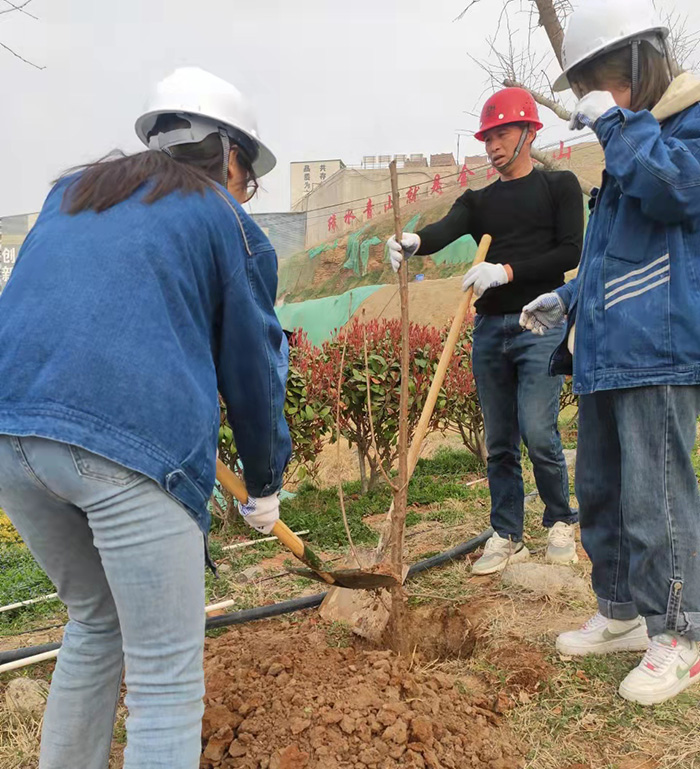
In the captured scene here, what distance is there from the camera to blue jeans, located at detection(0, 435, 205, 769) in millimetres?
1269

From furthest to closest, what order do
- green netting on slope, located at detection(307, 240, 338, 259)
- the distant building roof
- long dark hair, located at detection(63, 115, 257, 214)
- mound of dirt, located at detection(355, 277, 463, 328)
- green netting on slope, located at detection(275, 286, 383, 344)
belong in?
the distant building roof
green netting on slope, located at detection(307, 240, 338, 259)
green netting on slope, located at detection(275, 286, 383, 344)
mound of dirt, located at detection(355, 277, 463, 328)
long dark hair, located at detection(63, 115, 257, 214)

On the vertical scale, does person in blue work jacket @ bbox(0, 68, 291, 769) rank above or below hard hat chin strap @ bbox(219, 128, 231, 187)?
below

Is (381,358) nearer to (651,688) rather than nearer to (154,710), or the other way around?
(651,688)

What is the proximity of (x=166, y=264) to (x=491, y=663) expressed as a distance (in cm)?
181

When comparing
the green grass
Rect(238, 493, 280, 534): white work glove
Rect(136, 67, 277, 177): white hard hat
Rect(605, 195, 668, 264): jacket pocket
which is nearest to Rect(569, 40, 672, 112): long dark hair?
Rect(605, 195, 668, 264): jacket pocket

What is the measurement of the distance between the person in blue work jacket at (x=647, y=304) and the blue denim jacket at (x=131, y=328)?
1.16m

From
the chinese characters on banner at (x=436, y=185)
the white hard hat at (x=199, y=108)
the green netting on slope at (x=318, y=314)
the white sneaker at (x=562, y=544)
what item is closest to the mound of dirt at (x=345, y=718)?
the white sneaker at (x=562, y=544)

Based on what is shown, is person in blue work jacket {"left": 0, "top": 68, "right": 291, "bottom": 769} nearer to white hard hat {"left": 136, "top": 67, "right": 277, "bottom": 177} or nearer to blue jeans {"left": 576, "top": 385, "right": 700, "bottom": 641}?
white hard hat {"left": 136, "top": 67, "right": 277, "bottom": 177}

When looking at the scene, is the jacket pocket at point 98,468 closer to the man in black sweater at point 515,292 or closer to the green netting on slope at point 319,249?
the man in black sweater at point 515,292

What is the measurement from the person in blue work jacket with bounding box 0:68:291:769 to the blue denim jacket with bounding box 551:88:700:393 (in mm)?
1069

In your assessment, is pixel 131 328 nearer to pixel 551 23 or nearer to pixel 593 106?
pixel 593 106

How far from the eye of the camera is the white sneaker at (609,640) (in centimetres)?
240

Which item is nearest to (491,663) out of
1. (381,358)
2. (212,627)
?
(212,627)

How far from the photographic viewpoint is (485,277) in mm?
2832
